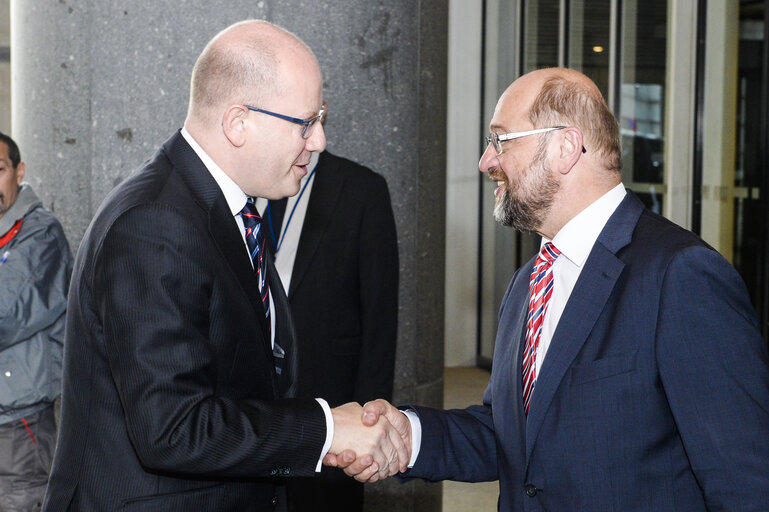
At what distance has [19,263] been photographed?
11.5 feet

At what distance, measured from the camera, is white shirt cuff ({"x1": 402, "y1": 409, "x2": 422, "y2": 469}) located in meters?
2.41

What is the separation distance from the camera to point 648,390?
183 centimetres

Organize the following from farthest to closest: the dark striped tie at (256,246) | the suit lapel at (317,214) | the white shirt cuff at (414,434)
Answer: the suit lapel at (317,214) → the white shirt cuff at (414,434) → the dark striped tie at (256,246)

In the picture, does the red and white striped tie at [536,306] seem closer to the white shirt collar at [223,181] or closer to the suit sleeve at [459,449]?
the suit sleeve at [459,449]

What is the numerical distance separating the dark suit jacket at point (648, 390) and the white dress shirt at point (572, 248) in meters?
0.06

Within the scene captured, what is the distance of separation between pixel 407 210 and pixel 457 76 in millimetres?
6164

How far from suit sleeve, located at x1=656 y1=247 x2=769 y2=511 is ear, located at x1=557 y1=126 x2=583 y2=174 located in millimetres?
414

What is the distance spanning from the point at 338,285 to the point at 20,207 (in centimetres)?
127

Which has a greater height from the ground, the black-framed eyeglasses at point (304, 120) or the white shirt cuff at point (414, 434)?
the black-framed eyeglasses at point (304, 120)

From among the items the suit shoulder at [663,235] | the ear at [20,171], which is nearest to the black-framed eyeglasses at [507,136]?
the suit shoulder at [663,235]

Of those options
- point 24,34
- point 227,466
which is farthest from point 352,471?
point 24,34

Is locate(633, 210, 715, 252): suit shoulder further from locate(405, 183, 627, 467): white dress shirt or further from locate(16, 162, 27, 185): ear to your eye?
locate(16, 162, 27, 185): ear

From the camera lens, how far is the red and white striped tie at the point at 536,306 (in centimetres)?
207

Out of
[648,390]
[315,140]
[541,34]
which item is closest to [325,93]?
[315,140]
